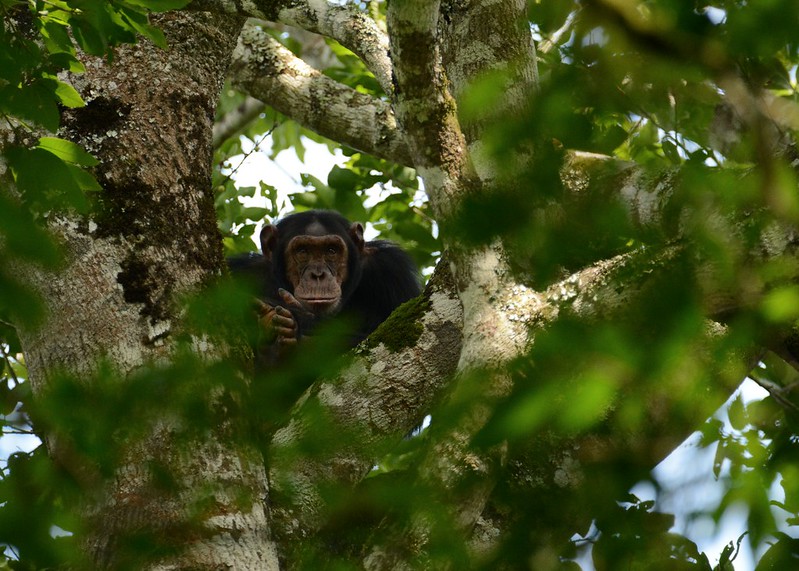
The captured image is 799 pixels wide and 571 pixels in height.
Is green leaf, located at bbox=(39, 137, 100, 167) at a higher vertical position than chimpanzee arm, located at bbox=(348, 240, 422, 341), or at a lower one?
lower

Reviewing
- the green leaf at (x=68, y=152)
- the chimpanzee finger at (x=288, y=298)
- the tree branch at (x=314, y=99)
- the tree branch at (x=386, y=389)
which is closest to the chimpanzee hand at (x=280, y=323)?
the chimpanzee finger at (x=288, y=298)

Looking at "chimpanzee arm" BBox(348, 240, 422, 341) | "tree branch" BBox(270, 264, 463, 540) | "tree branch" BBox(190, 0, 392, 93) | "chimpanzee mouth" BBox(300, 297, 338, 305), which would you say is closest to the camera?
"tree branch" BBox(270, 264, 463, 540)

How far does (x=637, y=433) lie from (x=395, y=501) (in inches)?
33.5

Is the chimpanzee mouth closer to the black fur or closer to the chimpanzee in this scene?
the chimpanzee

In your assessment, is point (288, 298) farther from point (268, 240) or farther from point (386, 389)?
point (386, 389)

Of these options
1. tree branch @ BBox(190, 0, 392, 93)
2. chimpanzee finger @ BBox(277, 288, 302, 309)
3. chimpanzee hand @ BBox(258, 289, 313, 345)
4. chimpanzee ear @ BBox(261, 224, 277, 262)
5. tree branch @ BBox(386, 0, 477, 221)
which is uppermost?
chimpanzee ear @ BBox(261, 224, 277, 262)

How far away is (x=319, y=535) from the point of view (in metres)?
2.29

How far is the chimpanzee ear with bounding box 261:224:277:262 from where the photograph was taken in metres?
6.52

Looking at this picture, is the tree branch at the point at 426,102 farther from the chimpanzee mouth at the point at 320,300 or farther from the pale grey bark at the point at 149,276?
the chimpanzee mouth at the point at 320,300

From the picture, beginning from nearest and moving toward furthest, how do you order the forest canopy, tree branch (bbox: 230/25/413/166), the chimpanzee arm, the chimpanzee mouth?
the forest canopy
tree branch (bbox: 230/25/413/166)
the chimpanzee mouth
the chimpanzee arm

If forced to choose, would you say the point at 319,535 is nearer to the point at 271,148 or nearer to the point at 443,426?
the point at 443,426

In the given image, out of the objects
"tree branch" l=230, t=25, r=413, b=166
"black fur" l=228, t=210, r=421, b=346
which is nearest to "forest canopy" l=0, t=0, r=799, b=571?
→ "tree branch" l=230, t=25, r=413, b=166

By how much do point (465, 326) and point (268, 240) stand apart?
Result: 4.23 metres

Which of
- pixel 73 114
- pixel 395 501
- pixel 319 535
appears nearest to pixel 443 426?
pixel 395 501
